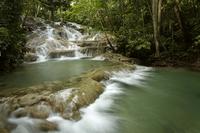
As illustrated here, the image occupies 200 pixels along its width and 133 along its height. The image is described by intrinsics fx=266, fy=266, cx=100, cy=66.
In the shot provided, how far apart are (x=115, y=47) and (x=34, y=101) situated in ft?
36.7

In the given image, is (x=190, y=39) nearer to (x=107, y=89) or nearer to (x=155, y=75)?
(x=155, y=75)

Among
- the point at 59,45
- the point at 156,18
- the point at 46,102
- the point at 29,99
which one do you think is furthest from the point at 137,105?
the point at 59,45

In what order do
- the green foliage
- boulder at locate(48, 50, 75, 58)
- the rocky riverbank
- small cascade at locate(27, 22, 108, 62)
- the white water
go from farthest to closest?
1. small cascade at locate(27, 22, 108, 62)
2. boulder at locate(48, 50, 75, 58)
3. the green foliage
4. the rocky riverbank
5. the white water

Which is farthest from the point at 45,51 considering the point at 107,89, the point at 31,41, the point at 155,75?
the point at 107,89

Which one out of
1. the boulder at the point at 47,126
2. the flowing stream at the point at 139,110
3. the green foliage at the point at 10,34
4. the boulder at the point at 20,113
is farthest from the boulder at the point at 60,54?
the boulder at the point at 47,126

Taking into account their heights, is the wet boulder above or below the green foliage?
below

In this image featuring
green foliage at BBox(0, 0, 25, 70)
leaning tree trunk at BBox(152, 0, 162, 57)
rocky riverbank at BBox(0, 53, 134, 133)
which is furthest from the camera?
leaning tree trunk at BBox(152, 0, 162, 57)

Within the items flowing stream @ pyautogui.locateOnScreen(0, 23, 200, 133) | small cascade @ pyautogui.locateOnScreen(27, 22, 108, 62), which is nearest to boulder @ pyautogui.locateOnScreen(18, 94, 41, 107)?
flowing stream @ pyautogui.locateOnScreen(0, 23, 200, 133)

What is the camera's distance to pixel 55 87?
25.5 ft

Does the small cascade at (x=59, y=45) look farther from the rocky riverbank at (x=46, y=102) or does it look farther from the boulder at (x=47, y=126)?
the boulder at (x=47, y=126)

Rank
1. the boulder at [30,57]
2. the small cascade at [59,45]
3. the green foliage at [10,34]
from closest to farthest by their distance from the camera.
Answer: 1. the green foliage at [10,34]
2. the boulder at [30,57]
3. the small cascade at [59,45]

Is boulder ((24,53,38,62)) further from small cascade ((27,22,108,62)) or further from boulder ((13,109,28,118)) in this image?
boulder ((13,109,28,118))

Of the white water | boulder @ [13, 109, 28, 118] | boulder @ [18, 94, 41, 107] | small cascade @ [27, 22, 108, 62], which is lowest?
the white water

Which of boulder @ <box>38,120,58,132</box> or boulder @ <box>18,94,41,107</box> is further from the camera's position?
boulder @ <box>18,94,41,107</box>
